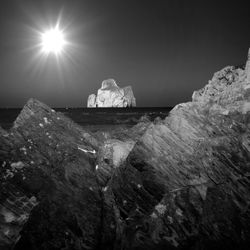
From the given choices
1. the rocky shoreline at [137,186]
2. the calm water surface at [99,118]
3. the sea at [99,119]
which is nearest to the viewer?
the rocky shoreline at [137,186]

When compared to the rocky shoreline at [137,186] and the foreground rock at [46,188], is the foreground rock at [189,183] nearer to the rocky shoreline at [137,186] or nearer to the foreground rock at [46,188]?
the rocky shoreline at [137,186]

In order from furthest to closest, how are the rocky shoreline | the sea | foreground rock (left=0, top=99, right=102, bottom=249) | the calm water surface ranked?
the calm water surface < the sea < the rocky shoreline < foreground rock (left=0, top=99, right=102, bottom=249)

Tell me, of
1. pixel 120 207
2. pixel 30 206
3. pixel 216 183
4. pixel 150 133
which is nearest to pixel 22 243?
pixel 30 206

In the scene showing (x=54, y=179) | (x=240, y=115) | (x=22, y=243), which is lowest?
(x=22, y=243)

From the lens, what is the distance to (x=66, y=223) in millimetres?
8391

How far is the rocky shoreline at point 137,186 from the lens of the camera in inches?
316

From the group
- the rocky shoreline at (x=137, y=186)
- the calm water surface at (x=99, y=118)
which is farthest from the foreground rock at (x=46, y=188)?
the calm water surface at (x=99, y=118)

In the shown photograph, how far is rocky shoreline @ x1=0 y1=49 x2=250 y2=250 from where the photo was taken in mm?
8031

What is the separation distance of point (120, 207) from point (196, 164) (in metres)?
3.92

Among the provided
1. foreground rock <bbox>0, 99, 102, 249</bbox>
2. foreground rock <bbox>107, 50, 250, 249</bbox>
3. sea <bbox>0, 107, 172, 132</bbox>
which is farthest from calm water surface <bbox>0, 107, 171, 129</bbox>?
foreground rock <bbox>107, 50, 250, 249</bbox>

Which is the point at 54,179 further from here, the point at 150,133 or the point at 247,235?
the point at 247,235

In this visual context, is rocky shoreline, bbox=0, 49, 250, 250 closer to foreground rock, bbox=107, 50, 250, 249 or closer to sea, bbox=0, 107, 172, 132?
foreground rock, bbox=107, 50, 250, 249

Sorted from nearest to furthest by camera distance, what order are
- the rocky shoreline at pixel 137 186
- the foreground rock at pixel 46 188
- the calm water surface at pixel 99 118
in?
the foreground rock at pixel 46 188 → the rocky shoreline at pixel 137 186 → the calm water surface at pixel 99 118

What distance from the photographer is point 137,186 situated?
9.38 metres
